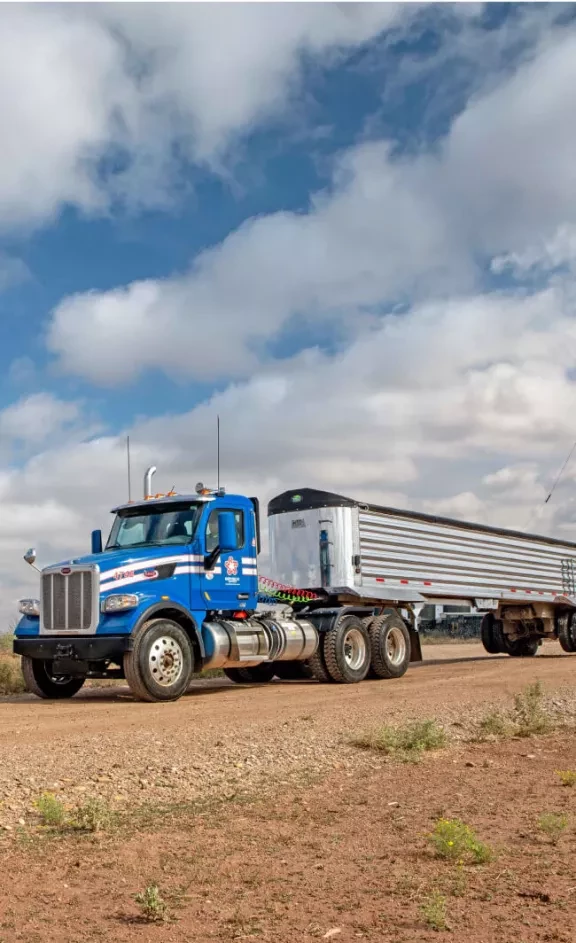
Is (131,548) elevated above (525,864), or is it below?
above

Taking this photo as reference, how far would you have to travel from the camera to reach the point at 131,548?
49.5 feet

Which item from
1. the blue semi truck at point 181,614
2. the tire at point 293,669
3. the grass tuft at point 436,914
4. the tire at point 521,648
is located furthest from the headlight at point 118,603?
the tire at point 521,648

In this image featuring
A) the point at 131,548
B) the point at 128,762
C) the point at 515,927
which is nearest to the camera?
the point at 515,927

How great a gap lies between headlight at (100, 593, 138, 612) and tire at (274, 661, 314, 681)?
17.3 feet

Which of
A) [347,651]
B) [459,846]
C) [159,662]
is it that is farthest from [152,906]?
[347,651]

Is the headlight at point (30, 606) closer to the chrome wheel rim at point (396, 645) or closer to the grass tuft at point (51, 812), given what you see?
the chrome wheel rim at point (396, 645)

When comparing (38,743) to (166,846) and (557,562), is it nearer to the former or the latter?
(166,846)

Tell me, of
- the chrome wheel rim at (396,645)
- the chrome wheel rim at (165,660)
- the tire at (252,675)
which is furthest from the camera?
the chrome wheel rim at (396,645)

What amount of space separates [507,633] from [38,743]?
1985 cm

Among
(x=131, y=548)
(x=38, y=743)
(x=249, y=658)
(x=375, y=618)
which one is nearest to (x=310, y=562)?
(x=375, y=618)

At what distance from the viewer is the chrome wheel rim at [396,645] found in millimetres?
18500

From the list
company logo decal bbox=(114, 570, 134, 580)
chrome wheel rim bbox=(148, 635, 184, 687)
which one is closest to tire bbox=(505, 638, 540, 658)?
chrome wheel rim bbox=(148, 635, 184, 687)

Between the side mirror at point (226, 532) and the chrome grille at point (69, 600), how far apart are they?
216 cm

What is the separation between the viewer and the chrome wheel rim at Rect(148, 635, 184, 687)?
13.6 metres
